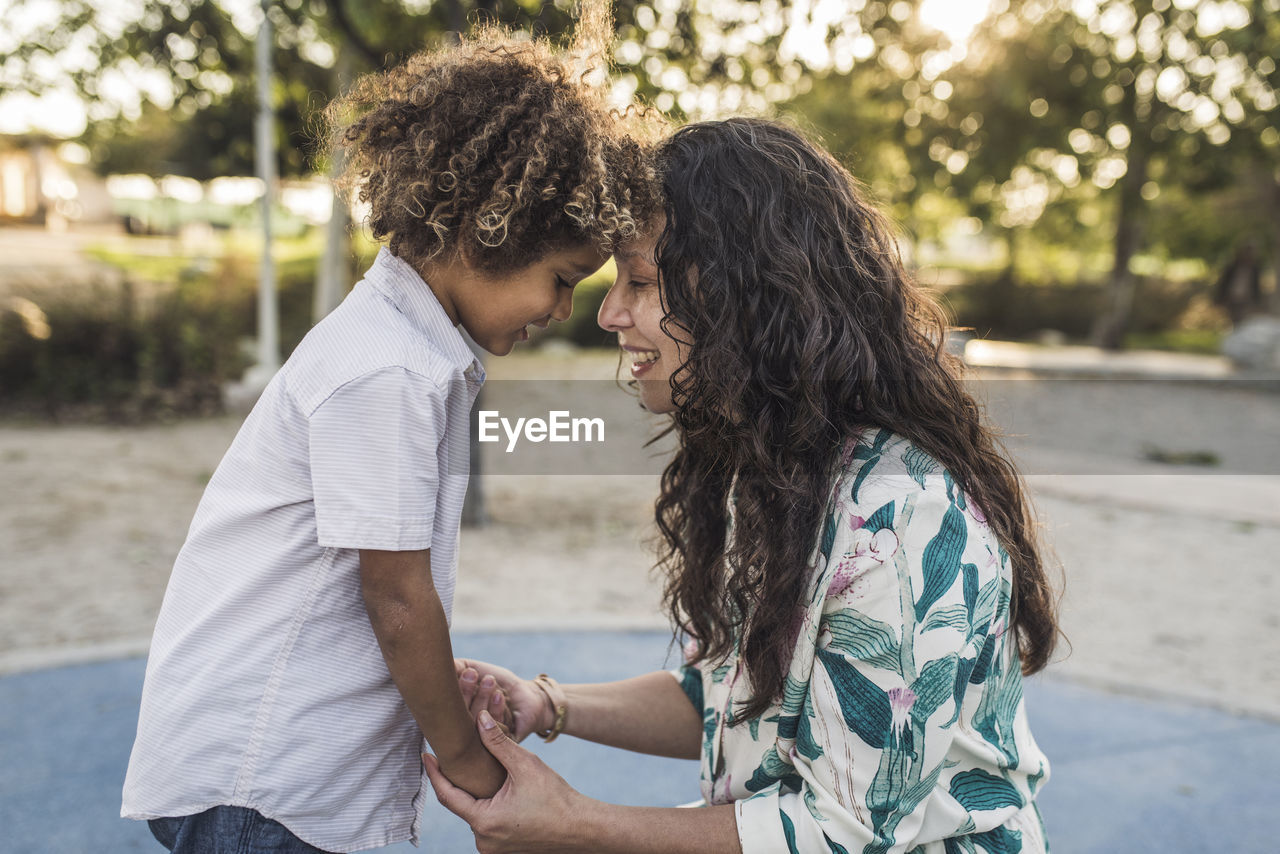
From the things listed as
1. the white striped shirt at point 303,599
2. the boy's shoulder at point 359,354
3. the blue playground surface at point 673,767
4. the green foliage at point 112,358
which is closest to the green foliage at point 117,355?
the green foliage at point 112,358

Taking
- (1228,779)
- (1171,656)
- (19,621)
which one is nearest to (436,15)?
(19,621)

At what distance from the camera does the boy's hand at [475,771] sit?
4.94ft

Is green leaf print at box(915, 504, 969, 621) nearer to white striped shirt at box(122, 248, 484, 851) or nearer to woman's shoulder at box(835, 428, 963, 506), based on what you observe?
woman's shoulder at box(835, 428, 963, 506)

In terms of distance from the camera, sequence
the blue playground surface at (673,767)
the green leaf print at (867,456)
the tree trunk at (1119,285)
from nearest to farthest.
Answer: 1. the green leaf print at (867,456)
2. the blue playground surface at (673,767)
3. the tree trunk at (1119,285)

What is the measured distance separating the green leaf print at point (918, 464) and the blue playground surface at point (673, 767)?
1.60 meters

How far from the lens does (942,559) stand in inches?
53.7

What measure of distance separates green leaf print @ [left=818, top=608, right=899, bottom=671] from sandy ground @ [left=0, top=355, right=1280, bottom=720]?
1.12 m

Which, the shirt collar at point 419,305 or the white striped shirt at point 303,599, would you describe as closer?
the white striped shirt at point 303,599

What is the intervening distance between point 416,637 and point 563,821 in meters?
0.38

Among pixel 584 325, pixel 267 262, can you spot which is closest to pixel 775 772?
pixel 267 262

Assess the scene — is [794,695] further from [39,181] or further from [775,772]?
[39,181]

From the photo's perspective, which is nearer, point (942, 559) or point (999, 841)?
point (942, 559)

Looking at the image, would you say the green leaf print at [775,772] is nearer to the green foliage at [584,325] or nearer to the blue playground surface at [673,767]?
the blue playground surface at [673,767]

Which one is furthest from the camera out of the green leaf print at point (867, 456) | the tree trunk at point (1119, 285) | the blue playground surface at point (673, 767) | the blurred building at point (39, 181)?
the blurred building at point (39, 181)
